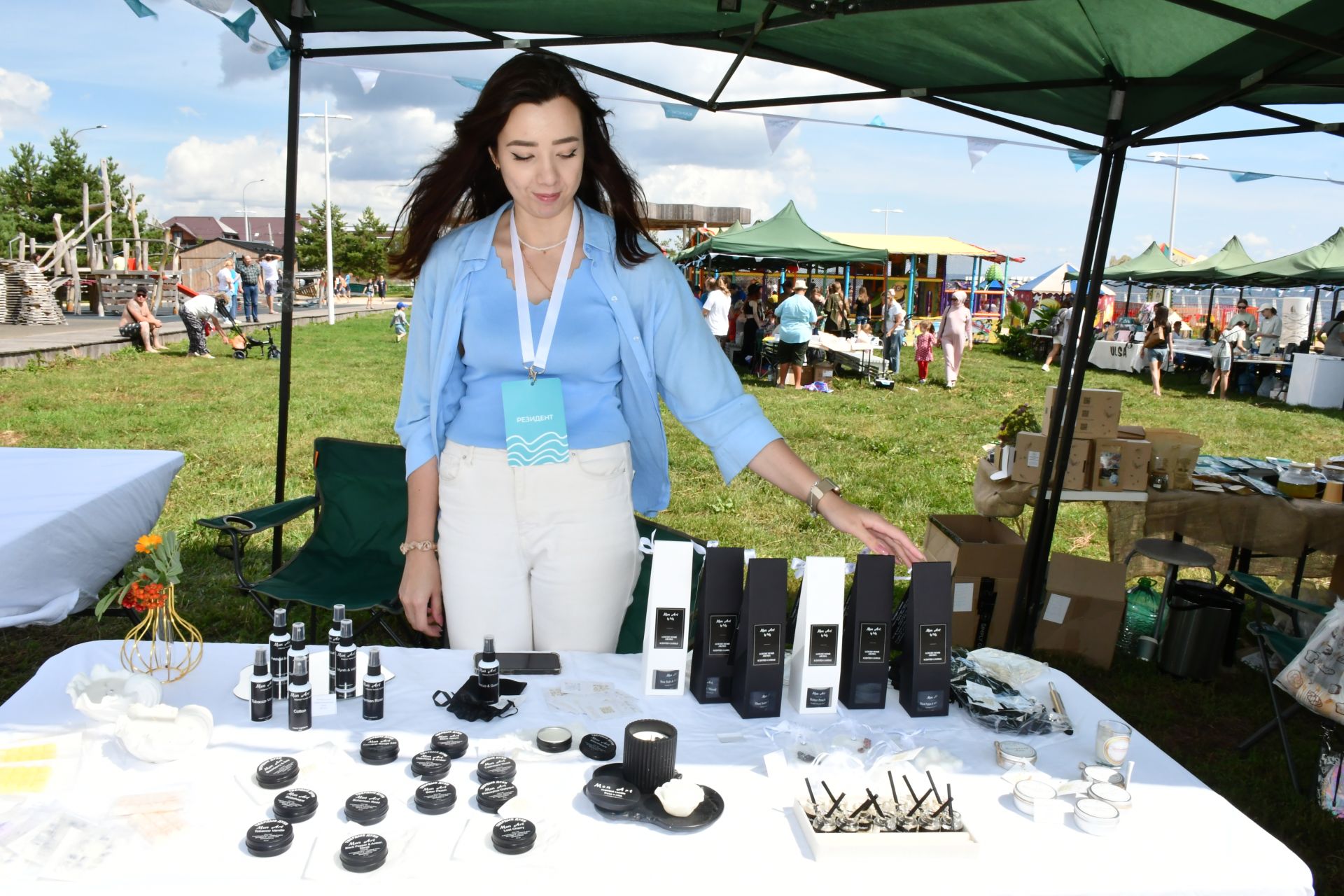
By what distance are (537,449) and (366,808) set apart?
711mm

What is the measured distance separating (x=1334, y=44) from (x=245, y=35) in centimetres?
272

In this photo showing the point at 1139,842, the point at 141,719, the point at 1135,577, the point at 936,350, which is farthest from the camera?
the point at 936,350

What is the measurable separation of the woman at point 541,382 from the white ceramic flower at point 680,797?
1.95ft

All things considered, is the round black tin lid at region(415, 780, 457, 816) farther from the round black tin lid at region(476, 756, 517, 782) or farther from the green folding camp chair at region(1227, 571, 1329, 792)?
the green folding camp chair at region(1227, 571, 1329, 792)

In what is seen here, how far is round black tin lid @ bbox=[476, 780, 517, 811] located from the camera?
1293 mm

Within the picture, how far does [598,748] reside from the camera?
4.77ft

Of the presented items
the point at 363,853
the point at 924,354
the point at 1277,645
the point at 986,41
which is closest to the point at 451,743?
the point at 363,853

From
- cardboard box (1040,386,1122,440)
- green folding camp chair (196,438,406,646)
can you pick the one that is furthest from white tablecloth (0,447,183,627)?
cardboard box (1040,386,1122,440)

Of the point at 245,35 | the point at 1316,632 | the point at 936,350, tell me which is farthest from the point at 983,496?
the point at 936,350

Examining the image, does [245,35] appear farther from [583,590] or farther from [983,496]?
[983,496]

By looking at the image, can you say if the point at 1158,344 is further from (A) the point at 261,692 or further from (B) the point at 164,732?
(B) the point at 164,732

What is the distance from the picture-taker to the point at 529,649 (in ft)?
6.23

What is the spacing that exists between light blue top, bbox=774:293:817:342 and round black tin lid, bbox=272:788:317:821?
10947mm

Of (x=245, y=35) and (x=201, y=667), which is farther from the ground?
(x=245, y=35)
